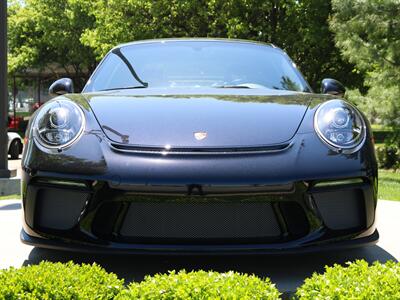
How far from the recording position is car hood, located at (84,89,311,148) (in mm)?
2967

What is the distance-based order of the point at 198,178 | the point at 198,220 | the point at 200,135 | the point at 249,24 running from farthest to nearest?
the point at 249,24
the point at 200,135
the point at 198,220
the point at 198,178

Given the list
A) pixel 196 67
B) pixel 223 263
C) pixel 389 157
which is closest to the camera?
pixel 223 263

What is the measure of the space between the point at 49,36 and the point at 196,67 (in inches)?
1176

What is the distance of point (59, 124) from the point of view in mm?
3102

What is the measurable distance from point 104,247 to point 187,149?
1.99 ft

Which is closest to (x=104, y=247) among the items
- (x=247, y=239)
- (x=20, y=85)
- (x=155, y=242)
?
(x=155, y=242)

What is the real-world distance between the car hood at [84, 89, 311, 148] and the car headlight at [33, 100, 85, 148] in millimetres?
114

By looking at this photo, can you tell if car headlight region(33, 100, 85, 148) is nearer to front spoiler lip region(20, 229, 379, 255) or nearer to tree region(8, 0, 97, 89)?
front spoiler lip region(20, 229, 379, 255)

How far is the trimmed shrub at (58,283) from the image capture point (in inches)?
81.1

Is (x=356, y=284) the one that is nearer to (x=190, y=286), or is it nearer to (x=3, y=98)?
(x=190, y=286)

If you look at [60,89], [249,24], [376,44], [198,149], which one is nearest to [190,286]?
[198,149]

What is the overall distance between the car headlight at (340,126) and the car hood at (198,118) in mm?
121

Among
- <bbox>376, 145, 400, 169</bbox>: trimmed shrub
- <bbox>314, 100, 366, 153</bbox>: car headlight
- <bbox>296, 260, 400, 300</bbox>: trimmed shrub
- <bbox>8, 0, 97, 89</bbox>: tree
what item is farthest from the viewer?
<bbox>8, 0, 97, 89</bbox>: tree

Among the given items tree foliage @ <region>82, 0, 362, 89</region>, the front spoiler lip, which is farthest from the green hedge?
tree foliage @ <region>82, 0, 362, 89</region>
